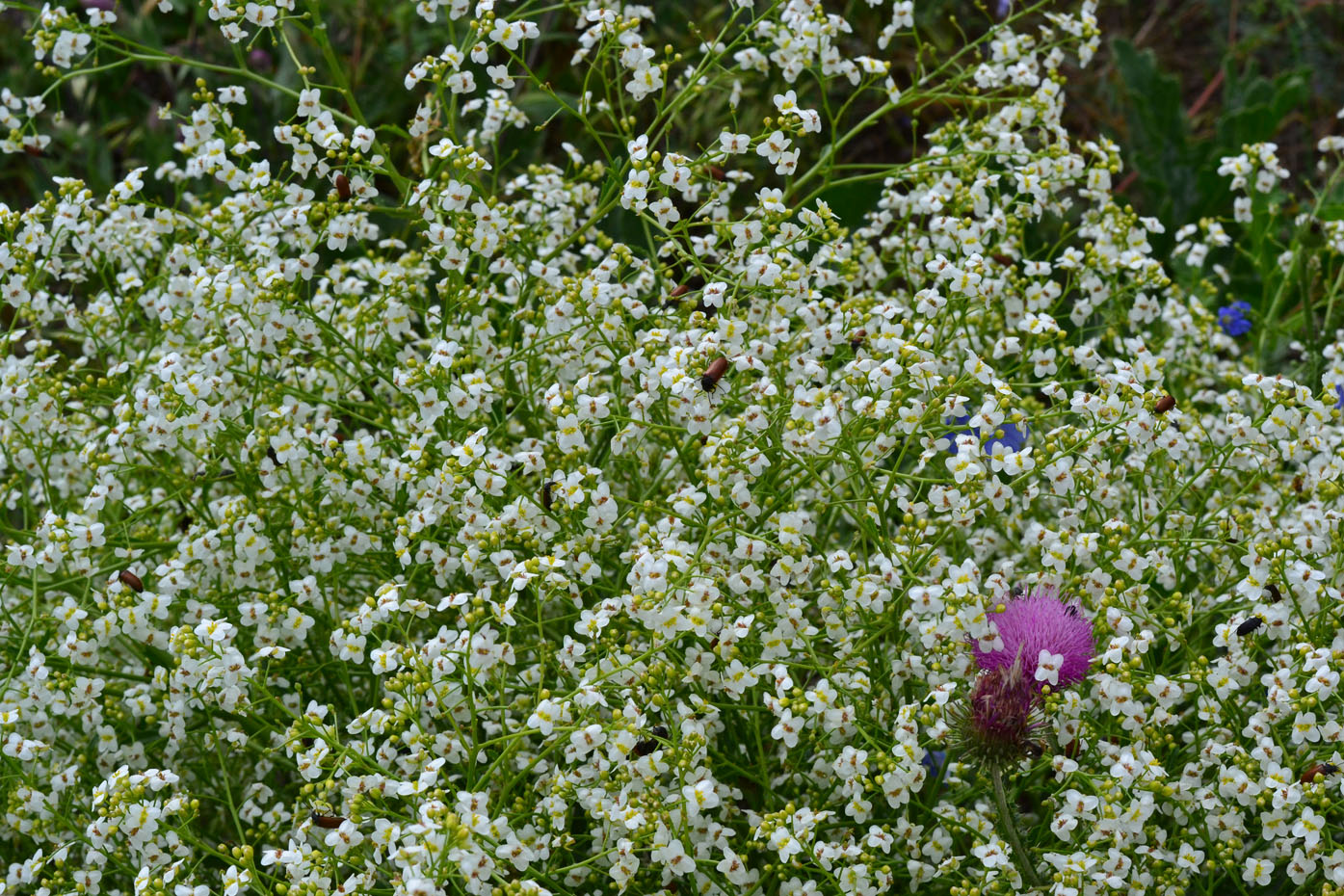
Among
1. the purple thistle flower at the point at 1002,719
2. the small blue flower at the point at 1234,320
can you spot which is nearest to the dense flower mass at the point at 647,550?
the purple thistle flower at the point at 1002,719

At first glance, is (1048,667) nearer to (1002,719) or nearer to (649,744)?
(1002,719)

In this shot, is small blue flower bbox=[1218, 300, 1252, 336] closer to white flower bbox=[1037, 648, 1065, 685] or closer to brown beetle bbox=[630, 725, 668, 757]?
white flower bbox=[1037, 648, 1065, 685]

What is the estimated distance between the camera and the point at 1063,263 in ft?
7.48

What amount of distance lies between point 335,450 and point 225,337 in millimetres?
285

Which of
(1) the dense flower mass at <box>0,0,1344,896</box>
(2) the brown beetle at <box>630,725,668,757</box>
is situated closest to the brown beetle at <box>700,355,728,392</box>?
(1) the dense flower mass at <box>0,0,1344,896</box>

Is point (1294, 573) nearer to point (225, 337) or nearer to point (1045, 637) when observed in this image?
point (1045, 637)

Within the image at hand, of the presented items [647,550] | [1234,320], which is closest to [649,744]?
[647,550]

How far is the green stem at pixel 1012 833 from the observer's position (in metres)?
1.74

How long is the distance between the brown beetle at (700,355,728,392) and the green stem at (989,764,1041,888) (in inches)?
22.4

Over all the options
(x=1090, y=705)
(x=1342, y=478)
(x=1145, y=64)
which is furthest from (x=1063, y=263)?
(x=1145, y=64)

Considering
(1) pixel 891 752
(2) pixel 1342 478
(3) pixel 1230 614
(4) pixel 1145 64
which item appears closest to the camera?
(1) pixel 891 752

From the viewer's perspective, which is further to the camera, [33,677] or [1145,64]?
[1145,64]

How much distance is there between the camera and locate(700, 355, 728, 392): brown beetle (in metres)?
1.82

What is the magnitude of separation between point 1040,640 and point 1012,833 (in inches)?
9.2
